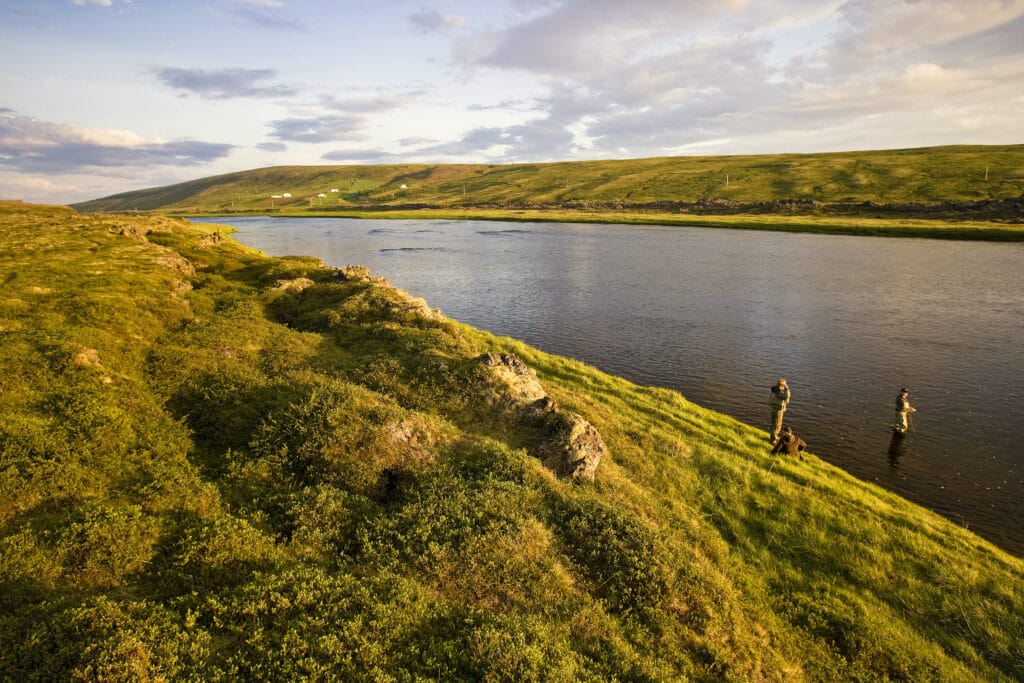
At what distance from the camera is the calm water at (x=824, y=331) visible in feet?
80.7

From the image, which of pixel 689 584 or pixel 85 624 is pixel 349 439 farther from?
pixel 689 584

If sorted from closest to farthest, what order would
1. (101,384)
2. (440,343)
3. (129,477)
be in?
(129,477), (101,384), (440,343)

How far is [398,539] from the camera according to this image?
11.5m

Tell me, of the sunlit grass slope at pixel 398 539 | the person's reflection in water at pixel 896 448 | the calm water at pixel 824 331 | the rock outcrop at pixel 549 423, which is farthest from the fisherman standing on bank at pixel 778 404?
the rock outcrop at pixel 549 423

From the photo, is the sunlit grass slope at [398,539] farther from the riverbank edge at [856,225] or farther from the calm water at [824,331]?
the riverbank edge at [856,225]

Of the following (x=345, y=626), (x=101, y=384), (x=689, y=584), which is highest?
(x=101, y=384)

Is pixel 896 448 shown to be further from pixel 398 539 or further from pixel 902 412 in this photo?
pixel 398 539

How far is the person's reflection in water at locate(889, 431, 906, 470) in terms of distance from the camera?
2408 centimetres

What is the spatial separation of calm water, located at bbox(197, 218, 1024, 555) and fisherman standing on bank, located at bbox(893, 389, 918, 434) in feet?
2.21

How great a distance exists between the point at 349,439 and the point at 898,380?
3657 cm

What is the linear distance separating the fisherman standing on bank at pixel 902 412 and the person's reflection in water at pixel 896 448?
0.34 metres

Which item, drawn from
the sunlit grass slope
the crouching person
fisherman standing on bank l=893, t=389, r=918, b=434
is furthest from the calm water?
the sunlit grass slope

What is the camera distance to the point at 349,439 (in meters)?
14.1

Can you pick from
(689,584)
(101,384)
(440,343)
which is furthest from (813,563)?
(101,384)
